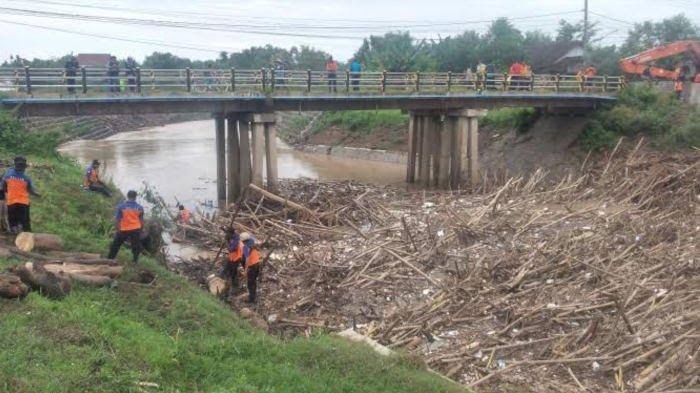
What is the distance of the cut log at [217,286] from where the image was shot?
1266cm

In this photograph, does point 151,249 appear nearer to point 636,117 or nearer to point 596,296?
point 596,296

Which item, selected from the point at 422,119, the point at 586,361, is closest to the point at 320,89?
the point at 422,119

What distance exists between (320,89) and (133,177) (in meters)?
12.6

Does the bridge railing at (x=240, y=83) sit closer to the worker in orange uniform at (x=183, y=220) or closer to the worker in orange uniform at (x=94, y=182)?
the worker in orange uniform at (x=94, y=182)

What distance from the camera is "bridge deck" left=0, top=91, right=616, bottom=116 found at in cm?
2073

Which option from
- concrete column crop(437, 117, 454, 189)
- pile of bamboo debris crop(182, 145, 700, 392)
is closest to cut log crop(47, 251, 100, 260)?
pile of bamboo debris crop(182, 145, 700, 392)

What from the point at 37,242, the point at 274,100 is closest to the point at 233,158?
the point at 274,100

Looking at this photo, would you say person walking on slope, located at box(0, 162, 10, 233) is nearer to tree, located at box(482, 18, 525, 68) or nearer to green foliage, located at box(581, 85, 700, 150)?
green foliage, located at box(581, 85, 700, 150)

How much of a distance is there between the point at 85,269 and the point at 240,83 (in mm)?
16432

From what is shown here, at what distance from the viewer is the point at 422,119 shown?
30.6 m


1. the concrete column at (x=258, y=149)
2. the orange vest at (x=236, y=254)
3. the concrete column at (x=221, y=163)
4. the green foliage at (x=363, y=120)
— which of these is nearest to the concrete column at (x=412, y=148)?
the concrete column at (x=258, y=149)

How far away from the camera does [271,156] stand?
948 inches

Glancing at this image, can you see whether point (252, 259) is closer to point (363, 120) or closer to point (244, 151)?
point (244, 151)

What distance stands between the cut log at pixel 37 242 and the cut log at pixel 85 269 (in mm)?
1061
